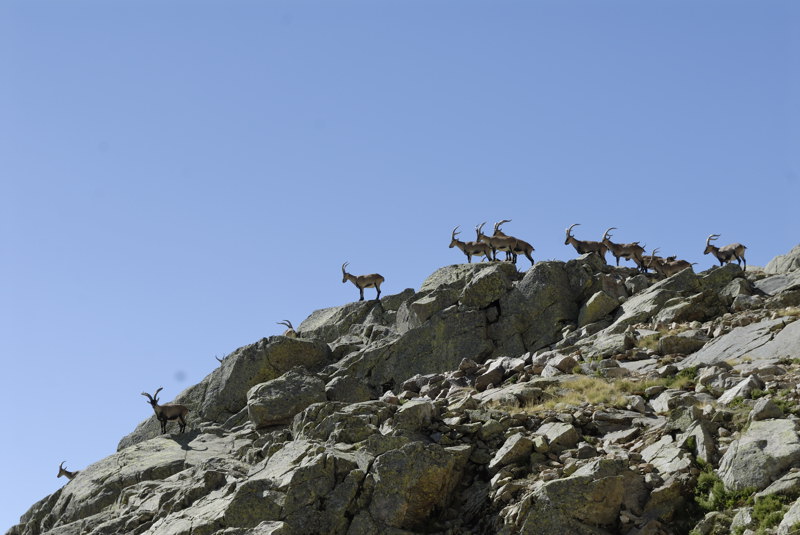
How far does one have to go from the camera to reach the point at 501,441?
23.3 meters

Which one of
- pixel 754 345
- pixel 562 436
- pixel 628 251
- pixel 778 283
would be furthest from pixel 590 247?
pixel 562 436

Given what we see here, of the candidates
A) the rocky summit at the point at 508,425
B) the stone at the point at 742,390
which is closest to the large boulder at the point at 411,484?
the rocky summit at the point at 508,425

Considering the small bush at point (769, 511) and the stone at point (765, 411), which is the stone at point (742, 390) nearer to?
the stone at point (765, 411)

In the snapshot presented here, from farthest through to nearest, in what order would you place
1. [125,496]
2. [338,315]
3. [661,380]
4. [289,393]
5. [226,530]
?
[338,315] < [289,393] < [125,496] < [661,380] < [226,530]

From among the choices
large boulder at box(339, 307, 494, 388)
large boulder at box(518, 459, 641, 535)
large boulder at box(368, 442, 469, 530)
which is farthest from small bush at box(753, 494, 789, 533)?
large boulder at box(339, 307, 494, 388)

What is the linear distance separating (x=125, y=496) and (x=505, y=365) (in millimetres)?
12127

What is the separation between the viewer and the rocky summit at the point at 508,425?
19.8 meters

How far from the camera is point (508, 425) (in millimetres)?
23844

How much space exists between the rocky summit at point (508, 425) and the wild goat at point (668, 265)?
1783 mm

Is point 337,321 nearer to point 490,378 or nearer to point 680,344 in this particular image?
point 490,378

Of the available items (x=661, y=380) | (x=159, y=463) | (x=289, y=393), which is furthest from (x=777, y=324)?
(x=159, y=463)

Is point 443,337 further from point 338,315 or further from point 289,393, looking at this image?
point 338,315

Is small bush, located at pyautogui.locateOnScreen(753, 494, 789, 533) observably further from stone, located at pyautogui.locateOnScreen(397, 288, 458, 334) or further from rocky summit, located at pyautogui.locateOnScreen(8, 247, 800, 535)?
stone, located at pyautogui.locateOnScreen(397, 288, 458, 334)

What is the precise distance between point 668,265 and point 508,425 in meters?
19.4
